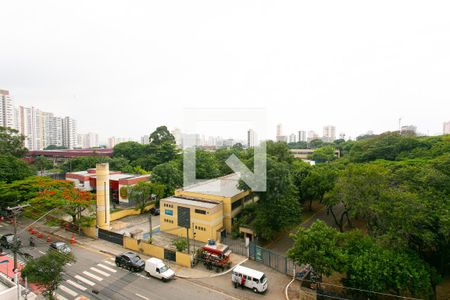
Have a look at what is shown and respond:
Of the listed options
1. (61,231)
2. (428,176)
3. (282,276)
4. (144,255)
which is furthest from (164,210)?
(428,176)

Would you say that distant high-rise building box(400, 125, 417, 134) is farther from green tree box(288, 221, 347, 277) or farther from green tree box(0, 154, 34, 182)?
green tree box(0, 154, 34, 182)

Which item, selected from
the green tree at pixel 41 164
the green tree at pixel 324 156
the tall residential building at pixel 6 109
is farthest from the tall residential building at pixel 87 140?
the green tree at pixel 324 156

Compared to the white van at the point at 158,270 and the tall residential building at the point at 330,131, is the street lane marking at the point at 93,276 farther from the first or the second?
the tall residential building at the point at 330,131

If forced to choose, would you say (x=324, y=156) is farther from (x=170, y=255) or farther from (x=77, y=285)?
(x=77, y=285)

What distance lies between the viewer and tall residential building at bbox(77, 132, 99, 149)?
137 metres

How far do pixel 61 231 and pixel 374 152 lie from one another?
135 ft

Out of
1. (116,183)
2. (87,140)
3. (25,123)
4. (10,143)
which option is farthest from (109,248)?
(87,140)

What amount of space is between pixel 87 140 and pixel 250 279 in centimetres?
15546

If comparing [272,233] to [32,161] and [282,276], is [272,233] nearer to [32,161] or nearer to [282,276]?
[282,276]

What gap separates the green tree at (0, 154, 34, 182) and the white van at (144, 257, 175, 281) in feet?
71.8

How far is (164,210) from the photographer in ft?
70.7

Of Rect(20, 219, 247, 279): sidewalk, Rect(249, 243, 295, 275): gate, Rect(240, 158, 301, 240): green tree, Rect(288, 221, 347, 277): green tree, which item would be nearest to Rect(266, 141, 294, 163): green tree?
Rect(240, 158, 301, 240): green tree

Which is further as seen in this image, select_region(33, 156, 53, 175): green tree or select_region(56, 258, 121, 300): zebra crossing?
select_region(33, 156, 53, 175): green tree

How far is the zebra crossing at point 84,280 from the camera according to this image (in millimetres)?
12784
